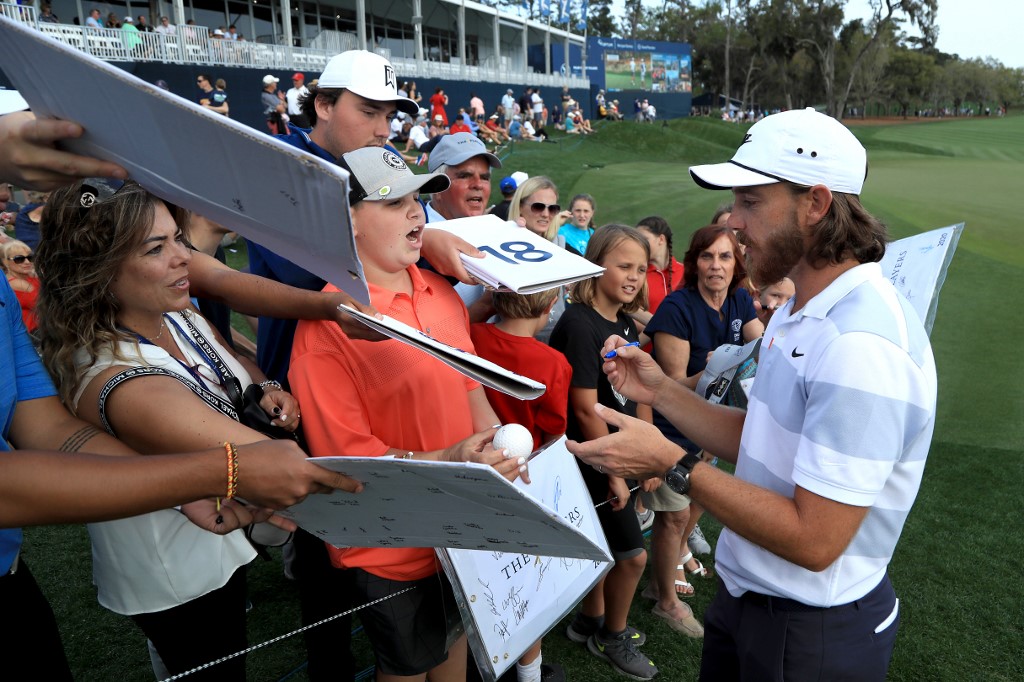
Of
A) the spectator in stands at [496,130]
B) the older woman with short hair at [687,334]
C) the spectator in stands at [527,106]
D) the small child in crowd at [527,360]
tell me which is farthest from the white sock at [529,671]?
the spectator in stands at [527,106]

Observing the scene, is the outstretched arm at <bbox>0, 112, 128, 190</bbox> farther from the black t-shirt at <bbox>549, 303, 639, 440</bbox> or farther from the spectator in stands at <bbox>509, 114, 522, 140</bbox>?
the spectator in stands at <bbox>509, 114, 522, 140</bbox>

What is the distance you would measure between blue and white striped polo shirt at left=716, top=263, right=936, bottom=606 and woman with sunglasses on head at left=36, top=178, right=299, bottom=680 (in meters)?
1.42

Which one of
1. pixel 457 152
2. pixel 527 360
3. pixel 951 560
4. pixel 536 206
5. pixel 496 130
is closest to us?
pixel 527 360

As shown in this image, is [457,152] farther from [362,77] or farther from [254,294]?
[254,294]

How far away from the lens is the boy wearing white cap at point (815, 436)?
5.71ft

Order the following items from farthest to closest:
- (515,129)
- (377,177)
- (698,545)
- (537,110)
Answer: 1. (537,110)
2. (515,129)
3. (698,545)
4. (377,177)

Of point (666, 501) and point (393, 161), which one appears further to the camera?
point (666, 501)

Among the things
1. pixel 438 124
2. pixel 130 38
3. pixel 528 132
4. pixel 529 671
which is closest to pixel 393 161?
pixel 529 671

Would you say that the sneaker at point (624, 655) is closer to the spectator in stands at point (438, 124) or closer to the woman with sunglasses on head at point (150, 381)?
the woman with sunglasses on head at point (150, 381)

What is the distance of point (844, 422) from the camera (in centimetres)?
172

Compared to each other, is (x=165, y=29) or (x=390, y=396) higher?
(x=165, y=29)

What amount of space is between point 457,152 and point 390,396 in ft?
7.46
